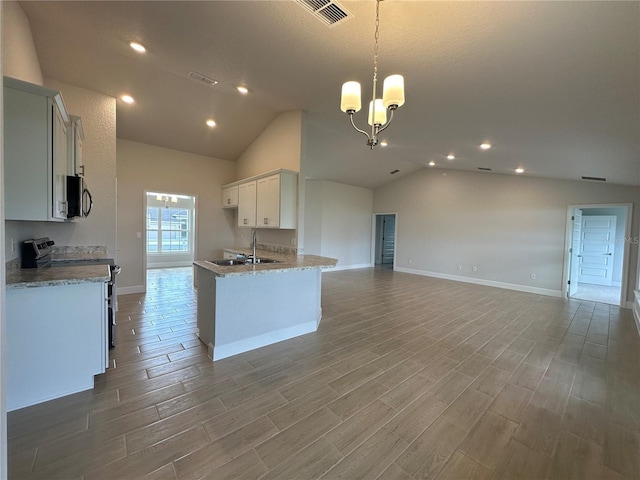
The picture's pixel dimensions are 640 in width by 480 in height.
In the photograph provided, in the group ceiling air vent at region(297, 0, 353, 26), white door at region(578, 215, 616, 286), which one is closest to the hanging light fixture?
ceiling air vent at region(297, 0, 353, 26)

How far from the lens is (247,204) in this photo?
528 centimetres

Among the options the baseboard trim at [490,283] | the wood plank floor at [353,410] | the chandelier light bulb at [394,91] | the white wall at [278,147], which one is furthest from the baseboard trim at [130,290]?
the baseboard trim at [490,283]

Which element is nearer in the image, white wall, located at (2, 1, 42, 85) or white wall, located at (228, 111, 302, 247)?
white wall, located at (2, 1, 42, 85)

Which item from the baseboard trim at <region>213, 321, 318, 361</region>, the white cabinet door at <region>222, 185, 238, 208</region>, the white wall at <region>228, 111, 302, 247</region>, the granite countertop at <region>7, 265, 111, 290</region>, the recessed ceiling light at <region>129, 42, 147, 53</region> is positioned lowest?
the baseboard trim at <region>213, 321, 318, 361</region>

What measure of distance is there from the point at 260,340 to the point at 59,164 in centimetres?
250

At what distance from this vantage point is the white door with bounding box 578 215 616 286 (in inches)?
275

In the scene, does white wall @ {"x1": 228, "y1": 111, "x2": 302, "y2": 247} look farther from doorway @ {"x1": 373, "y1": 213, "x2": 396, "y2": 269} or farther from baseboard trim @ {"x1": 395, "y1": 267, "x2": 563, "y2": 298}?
doorway @ {"x1": 373, "y1": 213, "x2": 396, "y2": 269}

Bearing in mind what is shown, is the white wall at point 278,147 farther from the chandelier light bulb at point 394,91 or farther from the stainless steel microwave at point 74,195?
the stainless steel microwave at point 74,195

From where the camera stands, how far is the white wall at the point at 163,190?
17.4ft

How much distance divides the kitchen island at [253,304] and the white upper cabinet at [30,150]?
4.61 ft

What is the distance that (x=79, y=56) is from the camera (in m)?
3.26

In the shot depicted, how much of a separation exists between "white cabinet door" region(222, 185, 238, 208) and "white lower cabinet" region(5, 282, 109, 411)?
3839 mm

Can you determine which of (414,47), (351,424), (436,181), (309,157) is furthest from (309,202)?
(351,424)

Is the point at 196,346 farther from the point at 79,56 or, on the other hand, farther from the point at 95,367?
the point at 79,56
